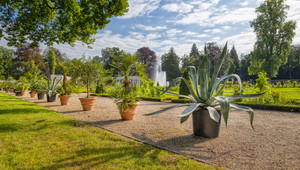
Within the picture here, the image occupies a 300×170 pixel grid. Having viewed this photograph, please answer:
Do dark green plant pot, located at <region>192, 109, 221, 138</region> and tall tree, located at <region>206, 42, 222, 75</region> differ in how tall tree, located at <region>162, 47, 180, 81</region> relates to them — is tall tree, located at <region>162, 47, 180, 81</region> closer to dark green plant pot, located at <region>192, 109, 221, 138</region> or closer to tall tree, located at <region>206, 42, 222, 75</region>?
tall tree, located at <region>206, 42, 222, 75</region>

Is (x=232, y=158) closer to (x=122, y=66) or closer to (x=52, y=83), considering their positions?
→ (x=122, y=66)

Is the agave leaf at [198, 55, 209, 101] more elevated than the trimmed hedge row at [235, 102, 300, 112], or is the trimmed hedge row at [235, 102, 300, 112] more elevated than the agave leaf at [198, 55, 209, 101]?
the agave leaf at [198, 55, 209, 101]

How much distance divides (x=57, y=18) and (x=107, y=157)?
745 centimetres

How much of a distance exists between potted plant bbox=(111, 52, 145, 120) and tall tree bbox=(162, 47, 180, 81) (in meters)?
41.9

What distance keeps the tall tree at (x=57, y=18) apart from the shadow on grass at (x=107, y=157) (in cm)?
613

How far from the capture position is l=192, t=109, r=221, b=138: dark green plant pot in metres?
3.76

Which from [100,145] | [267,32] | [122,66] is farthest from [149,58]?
[100,145]

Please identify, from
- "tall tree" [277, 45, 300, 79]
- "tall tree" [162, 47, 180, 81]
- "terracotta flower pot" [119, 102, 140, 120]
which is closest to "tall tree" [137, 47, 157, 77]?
"tall tree" [162, 47, 180, 81]

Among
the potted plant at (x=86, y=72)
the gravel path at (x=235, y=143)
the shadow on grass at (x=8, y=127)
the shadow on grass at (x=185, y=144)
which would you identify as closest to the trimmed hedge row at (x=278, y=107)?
the gravel path at (x=235, y=143)

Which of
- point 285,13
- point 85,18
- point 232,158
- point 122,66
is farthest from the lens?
point 285,13

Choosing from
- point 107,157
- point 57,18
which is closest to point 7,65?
point 57,18

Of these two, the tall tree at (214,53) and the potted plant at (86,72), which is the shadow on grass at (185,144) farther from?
the tall tree at (214,53)

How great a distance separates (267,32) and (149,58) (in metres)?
29.7

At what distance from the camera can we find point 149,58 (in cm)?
5081
